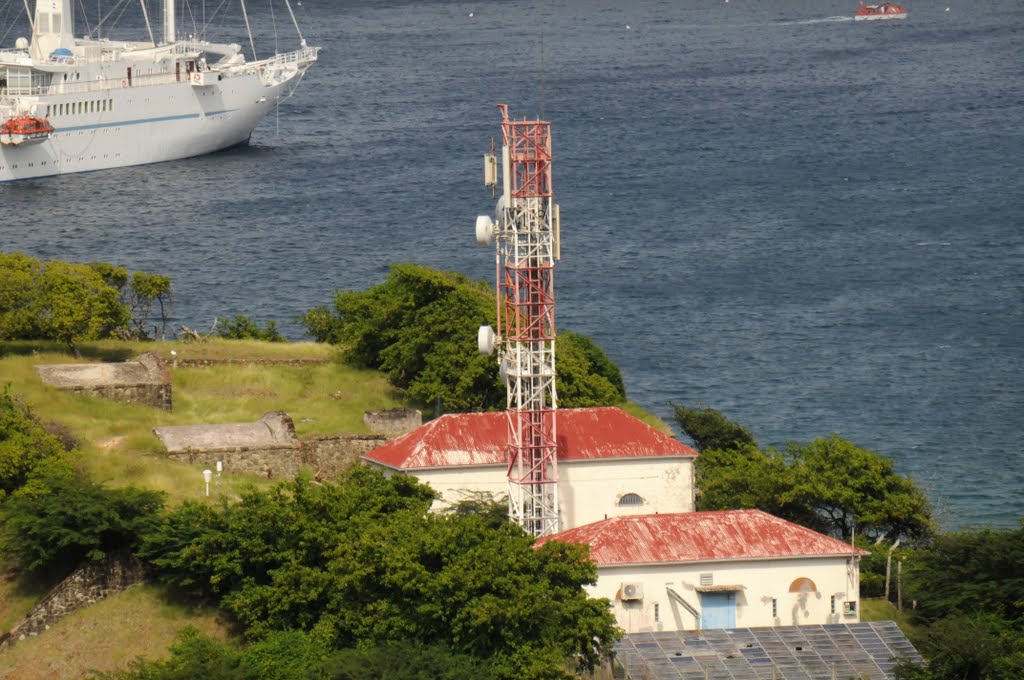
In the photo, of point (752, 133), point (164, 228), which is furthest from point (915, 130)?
point (164, 228)

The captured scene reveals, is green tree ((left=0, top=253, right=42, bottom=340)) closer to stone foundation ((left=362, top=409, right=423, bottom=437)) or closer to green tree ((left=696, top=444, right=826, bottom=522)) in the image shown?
stone foundation ((left=362, top=409, right=423, bottom=437))

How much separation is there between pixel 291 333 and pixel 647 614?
4171 centimetres

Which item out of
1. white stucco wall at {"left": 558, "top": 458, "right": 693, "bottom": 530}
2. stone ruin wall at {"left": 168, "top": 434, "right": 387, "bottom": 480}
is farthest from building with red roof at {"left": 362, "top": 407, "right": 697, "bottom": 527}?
stone ruin wall at {"left": 168, "top": 434, "right": 387, "bottom": 480}

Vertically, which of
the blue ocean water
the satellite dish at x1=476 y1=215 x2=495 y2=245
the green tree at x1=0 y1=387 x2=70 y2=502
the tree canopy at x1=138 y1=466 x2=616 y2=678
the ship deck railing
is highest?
the satellite dish at x1=476 y1=215 x2=495 y2=245

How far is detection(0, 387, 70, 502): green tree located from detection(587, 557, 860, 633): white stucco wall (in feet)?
47.0

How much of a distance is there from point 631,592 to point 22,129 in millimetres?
91635

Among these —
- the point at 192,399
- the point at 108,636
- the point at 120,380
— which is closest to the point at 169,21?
the point at 192,399

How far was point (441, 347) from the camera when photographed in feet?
196

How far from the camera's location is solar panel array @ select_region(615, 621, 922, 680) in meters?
41.2

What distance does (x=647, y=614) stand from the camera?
45.0 meters

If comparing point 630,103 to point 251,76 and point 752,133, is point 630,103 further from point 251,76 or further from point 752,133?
point 251,76

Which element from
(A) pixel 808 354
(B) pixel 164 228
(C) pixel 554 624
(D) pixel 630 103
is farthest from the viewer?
(D) pixel 630 103

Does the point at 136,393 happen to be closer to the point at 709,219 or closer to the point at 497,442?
the point at 497,442

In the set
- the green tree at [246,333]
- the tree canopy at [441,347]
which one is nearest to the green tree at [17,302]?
the green tree at [246,333]
